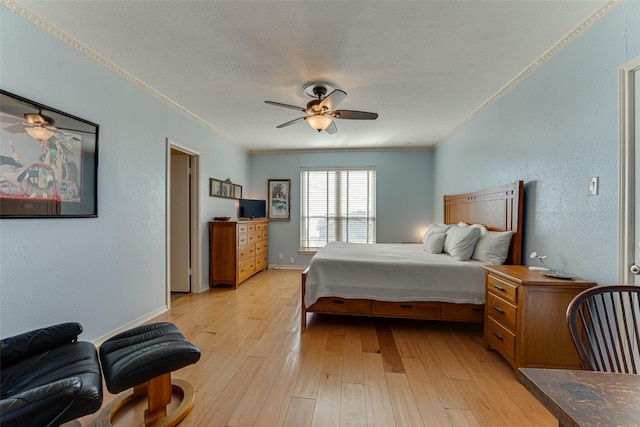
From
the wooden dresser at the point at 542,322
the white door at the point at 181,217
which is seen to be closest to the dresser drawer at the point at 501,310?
the wooden dresser at the point at 542,322

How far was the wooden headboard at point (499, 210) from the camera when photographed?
261 cm

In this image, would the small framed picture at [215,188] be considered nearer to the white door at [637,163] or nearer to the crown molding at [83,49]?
the crown molding at [83,49]

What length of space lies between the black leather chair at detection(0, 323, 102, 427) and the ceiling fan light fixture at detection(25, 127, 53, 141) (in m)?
1.32

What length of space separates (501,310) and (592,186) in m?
1.10

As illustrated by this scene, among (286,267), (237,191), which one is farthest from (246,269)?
(237,191)

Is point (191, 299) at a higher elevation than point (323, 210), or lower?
lower

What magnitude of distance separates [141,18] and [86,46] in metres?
0.75

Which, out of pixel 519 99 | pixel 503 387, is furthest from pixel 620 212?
pixel 519 99

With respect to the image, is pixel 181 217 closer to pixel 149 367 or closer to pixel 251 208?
pixel 251 208

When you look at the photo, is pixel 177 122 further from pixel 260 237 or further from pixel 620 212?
pixel 620 212

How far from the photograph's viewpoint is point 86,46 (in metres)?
2.22

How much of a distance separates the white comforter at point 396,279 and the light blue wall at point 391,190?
8.83 feet

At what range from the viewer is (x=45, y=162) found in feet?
6.37

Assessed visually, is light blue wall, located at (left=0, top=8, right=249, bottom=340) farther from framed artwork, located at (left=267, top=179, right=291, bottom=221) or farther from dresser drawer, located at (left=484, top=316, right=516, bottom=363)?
dresser drawer, located at (left=484, top=316, right=516, bottom=363)
